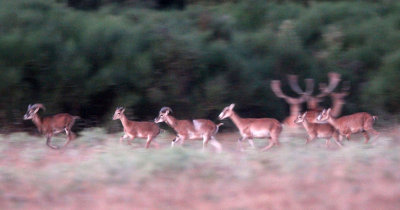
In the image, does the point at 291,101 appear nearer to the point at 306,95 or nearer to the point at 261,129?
the point at 306,95

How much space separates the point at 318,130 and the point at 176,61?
4339 mm

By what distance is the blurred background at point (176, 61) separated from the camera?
53.7 ft

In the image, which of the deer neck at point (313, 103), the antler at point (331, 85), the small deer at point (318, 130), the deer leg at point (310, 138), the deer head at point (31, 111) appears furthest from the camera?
the antler at point (331, 85)

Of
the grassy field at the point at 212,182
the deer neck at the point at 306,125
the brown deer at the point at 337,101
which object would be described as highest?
the grassy field at the point at 212,182

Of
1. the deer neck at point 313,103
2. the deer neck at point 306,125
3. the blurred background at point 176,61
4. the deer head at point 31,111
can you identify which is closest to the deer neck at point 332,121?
the deer neck at point 306,125

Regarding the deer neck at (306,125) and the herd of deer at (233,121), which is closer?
the herd of deer at (233,121)

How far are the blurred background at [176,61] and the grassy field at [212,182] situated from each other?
6.23 m

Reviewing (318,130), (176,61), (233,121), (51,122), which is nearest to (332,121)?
(318,130)

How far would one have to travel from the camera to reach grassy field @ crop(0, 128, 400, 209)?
8477 millimetres

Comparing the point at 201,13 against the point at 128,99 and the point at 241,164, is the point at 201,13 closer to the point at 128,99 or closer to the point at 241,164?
the point at 128,99

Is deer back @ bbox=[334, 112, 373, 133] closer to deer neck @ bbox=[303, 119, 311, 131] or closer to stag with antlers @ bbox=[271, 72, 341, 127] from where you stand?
stag with antlers @ bbox=[271, 72, 341, 127]

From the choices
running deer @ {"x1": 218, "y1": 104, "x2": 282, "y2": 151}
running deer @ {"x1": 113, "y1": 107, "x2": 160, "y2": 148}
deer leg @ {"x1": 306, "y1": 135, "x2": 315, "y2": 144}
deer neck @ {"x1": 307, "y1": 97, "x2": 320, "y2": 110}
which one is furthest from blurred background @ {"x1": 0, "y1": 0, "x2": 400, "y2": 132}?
deer leg @ {"x1": 306, "y1": 135, "x2": 315, "y2": 144}

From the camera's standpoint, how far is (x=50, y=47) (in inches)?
643

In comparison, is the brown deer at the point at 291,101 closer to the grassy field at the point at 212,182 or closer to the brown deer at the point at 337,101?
the brown deer at the point at 337,101
